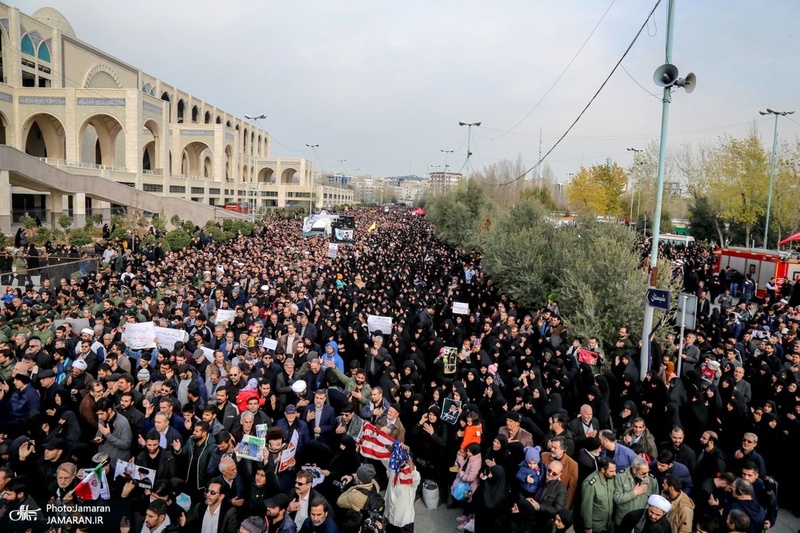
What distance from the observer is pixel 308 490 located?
169 inches

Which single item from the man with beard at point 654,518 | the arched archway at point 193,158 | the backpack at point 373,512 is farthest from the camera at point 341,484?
the arched archway at point 193,158

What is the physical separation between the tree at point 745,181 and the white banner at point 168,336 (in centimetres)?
3102

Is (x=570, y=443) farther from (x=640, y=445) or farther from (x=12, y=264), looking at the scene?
(x=12, y=264)

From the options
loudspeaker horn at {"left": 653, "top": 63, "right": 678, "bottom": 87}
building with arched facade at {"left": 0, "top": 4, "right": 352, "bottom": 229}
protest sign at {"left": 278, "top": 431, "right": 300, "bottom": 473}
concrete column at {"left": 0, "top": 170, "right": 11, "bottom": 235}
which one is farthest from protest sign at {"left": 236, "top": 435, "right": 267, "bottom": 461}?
building with arched facade at {"left": 0, "top": 4, "right": 352, "bottom": 229}

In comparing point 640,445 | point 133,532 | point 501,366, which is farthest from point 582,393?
point 133,532

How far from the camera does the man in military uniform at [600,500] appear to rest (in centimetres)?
455

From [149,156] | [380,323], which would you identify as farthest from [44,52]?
[380,323]

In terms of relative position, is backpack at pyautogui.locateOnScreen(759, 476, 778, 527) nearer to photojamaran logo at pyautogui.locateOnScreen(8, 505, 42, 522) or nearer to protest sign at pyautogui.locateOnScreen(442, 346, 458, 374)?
protest sign at pyautogui.locateOnScreen(442, 346, 458, 374)

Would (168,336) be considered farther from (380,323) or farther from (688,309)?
(688,309)

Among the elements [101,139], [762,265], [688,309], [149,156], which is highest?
[101,139]

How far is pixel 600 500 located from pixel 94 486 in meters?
4.37

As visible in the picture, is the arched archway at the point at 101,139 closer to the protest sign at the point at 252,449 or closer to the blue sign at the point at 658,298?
the blue sign at the point at 658,298

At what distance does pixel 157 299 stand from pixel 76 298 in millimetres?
1933

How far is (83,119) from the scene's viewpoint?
40.2m
